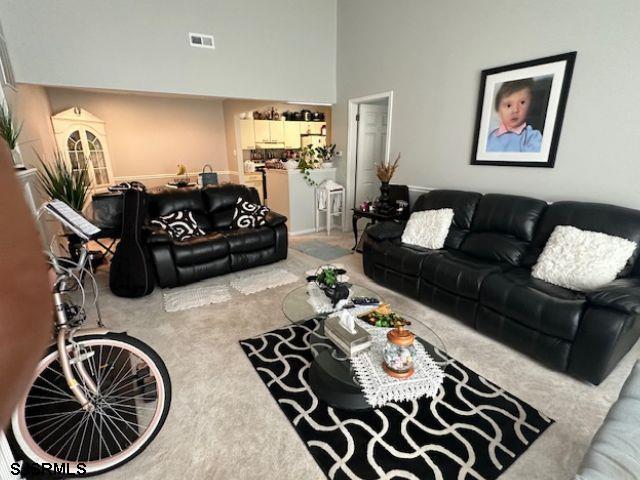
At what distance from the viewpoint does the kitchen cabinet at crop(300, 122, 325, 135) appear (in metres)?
7.63

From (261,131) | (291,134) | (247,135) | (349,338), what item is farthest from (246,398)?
(291,134)

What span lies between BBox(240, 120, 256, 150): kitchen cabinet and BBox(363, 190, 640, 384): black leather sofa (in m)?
4.65

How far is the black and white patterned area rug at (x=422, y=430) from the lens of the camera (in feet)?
4.71

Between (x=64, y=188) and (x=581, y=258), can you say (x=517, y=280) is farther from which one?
(x=64, y=188)

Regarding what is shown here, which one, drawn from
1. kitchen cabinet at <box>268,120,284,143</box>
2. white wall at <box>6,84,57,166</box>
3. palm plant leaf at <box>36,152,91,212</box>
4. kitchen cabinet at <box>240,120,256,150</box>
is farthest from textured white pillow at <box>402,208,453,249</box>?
kitchen cabinet at <box>268,120,284,143</box>

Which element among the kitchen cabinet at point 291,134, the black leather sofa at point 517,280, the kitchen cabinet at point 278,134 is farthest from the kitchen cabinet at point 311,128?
the black leather sofa at point 517,280

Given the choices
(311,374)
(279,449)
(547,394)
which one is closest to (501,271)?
(547,394)

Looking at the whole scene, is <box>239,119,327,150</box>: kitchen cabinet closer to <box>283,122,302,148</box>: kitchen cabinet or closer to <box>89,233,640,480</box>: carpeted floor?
<box>283,122,302,148</box>: kitchen cabinet

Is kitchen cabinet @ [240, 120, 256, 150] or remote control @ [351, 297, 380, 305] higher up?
kitchen cabinet @ [240, 120, 256, 150]

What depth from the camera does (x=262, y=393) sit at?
185 cm

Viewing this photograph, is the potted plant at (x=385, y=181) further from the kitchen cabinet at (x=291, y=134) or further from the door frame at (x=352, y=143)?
the kitchen cabinet at (x=291, y=134)

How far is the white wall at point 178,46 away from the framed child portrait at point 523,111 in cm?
260

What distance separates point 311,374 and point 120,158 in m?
Result: 6.05

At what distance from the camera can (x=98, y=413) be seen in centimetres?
153
